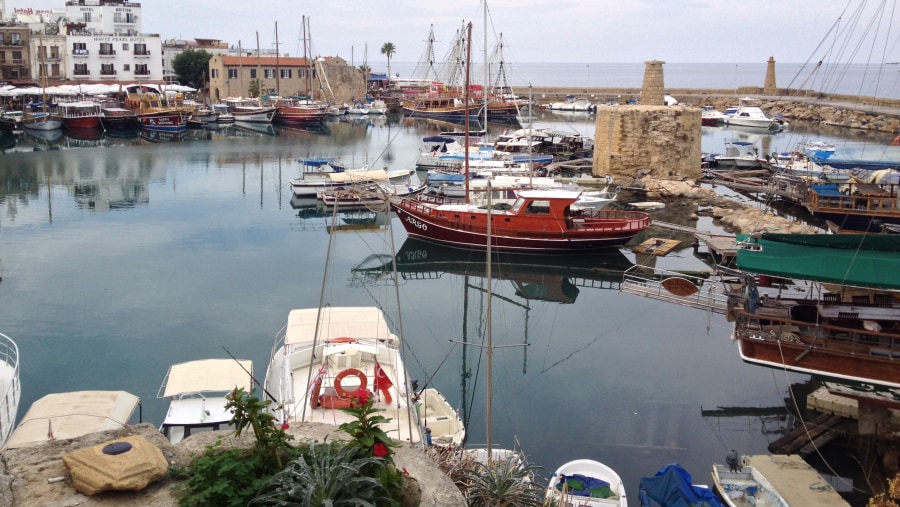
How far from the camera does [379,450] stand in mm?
6023

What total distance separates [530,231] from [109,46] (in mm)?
61867

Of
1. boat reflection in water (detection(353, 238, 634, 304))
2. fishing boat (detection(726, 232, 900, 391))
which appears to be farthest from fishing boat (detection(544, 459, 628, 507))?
boat reflection in water (detection(353, 238, 634, 304))

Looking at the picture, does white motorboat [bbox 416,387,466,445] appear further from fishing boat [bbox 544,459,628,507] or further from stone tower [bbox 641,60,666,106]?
stone tower [bbox 641,60,666,106]

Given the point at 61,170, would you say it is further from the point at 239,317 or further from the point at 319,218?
the point at 239,317

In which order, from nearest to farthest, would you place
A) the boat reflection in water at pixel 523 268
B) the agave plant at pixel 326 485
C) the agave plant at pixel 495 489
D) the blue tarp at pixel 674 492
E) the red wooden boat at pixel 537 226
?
the agave plant at pixel 326 485 < the agave plant at pixel 495 489 < the blue tarp at pixel 674 492 < the boat reflection in water at pixel 523 268 < the red wooden boat at pixel 537 226

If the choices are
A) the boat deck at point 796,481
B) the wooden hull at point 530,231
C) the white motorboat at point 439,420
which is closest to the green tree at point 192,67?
the wooden hull at point 530,231

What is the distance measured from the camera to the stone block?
5.87 meters

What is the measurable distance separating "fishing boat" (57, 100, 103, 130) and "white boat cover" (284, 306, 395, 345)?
51.5 metres

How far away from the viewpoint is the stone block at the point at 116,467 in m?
5.87

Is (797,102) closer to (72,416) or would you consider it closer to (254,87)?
(254,87)

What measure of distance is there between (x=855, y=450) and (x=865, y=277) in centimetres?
275

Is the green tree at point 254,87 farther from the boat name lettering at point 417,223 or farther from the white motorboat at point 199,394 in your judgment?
the white motorboat at point 199,394

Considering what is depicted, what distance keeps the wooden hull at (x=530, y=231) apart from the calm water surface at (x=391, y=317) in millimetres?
594

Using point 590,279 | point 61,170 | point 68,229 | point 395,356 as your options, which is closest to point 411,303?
point 590,279
